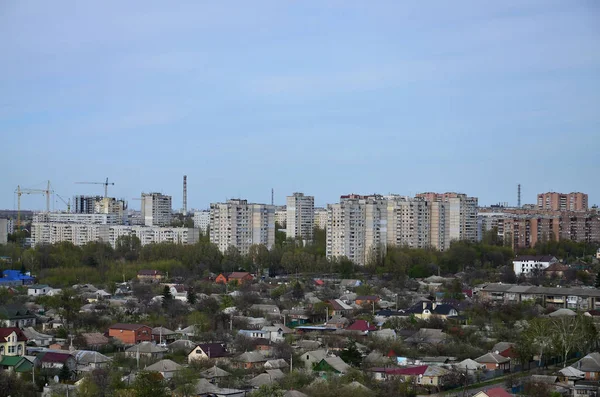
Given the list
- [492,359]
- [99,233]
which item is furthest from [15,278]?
[492,359]

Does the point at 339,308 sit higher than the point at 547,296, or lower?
lower

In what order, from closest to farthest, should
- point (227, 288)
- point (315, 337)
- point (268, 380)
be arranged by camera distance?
point (268, 380) < point (315, 337) < point (227, 288)

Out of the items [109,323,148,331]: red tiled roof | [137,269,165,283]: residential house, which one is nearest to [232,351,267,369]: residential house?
[109,323,148,331]: red tiled roof

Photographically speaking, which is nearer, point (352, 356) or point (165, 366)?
point (165, 366)

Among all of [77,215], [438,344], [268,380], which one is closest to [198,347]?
[268,380]

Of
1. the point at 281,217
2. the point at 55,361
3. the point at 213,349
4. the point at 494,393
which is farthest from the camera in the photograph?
the point at 281,217

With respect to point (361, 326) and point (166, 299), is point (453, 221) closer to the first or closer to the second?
point (166, 299)

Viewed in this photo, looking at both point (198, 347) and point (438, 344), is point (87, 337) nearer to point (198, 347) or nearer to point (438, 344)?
point (198, 347)

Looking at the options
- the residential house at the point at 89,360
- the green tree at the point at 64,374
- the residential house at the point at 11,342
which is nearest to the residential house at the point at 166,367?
the residential house at the point at 89,360
